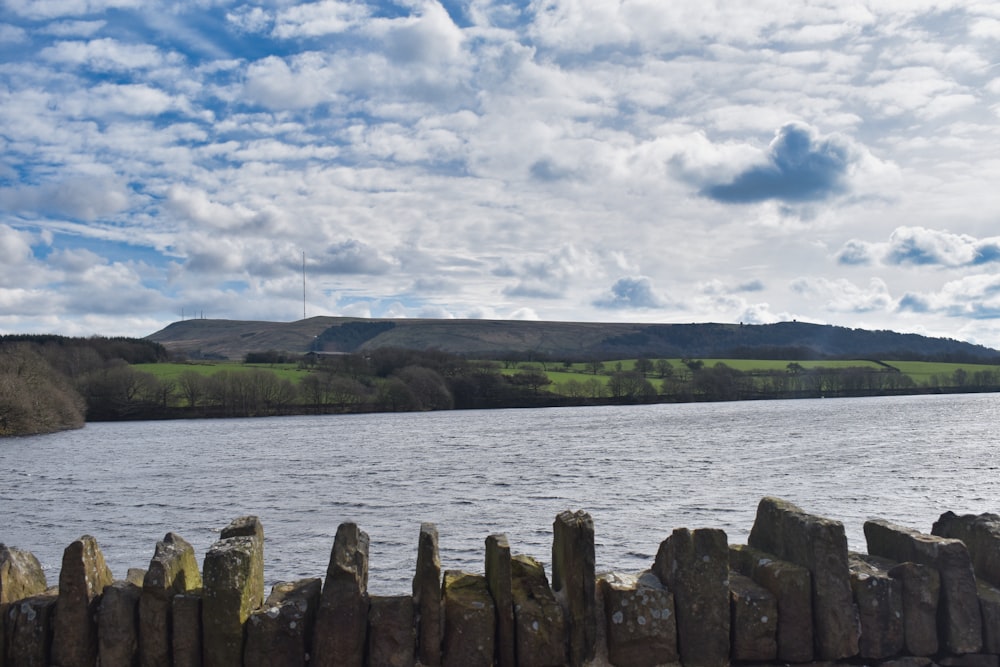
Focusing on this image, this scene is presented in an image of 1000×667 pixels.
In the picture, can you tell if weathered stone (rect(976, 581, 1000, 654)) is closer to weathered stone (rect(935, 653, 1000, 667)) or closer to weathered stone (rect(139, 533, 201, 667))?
weathered stone (rect(935, 653, 1000, 667))

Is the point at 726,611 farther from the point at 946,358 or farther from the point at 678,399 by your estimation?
the point at 946,358

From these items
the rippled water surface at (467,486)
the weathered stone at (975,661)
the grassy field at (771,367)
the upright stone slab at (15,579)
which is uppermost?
the grassy field at (771,367)

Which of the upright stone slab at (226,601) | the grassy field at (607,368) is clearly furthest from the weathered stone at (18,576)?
the grassy field at (607,368)

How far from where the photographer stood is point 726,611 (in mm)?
5875

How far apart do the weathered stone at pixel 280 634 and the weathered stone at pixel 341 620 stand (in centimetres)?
10

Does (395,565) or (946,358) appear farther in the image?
(946,358)

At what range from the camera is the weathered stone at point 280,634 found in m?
5.61

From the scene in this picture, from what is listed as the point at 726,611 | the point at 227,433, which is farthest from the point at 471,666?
the point at 227,433

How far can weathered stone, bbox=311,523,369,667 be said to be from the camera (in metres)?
5.66

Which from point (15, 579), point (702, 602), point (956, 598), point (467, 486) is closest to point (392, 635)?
point (702, 602)

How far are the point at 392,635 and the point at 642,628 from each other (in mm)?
1825

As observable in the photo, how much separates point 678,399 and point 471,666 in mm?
116138

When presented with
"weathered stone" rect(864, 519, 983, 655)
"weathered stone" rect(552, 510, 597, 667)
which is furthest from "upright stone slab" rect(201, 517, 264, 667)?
"weathered stone" rect(864, 519, 983, 655)

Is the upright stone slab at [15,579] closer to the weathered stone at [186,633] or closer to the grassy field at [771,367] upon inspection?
the weathered stone at [186,633]
